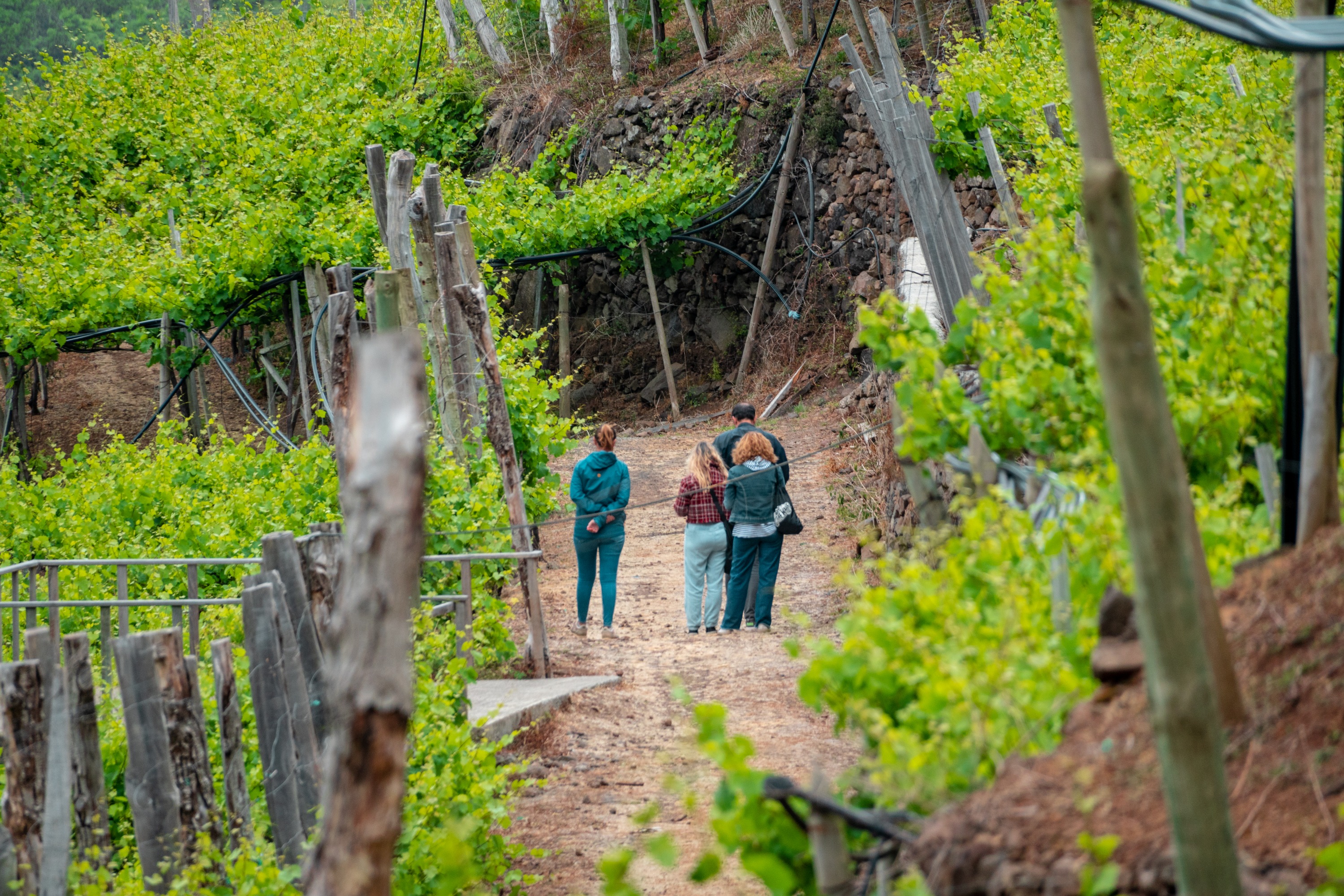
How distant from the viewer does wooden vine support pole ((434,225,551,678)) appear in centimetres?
732

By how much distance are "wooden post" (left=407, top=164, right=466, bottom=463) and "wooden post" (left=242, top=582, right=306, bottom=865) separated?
143 inches

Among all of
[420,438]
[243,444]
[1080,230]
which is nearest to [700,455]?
[1080,230]

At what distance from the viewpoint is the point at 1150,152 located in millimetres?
5379

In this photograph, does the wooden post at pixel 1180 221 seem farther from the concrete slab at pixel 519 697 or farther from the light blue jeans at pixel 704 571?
the light blue jeans at pixel 704 571

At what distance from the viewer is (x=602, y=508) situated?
773 centimetres

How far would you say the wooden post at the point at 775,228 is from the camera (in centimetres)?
1489

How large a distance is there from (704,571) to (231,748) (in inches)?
165

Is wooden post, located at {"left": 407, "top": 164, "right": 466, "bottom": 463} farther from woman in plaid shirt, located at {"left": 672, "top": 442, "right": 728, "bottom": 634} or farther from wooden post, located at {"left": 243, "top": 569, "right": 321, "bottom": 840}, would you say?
wooden post, located at {"left": 243, "top": 569, "right": 321, "bottom": 840}

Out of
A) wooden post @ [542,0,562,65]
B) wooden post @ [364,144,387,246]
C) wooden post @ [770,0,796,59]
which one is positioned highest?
wooden post @ [542,0,562,65]

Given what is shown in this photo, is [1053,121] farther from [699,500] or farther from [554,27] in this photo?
[554,27]

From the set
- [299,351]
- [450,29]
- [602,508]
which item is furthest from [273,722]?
[450,29]

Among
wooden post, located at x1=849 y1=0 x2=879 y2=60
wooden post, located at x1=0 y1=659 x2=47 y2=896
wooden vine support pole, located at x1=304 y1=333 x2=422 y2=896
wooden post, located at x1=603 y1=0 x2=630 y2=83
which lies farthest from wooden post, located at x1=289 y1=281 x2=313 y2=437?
wooden vine support pole, located at x1=304 y1=333 x2=422 y2=896

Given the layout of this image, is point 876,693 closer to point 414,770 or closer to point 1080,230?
point 414,770

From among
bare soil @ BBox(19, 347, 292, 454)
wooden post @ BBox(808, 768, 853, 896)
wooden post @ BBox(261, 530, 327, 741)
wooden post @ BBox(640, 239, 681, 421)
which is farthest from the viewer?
bare soil @ BBox(19, 347, 292, 454)
